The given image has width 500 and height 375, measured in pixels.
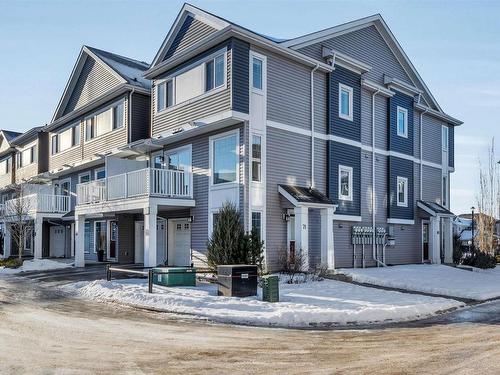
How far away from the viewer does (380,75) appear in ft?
86.7

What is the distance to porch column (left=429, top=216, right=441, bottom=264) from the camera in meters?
27.5

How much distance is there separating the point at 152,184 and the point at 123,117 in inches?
281

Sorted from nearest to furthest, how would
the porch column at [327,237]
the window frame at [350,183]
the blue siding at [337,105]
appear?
1. the porch column at [327,237]
2. the blue siding at [337,105]
3. the window frame at [350,183]

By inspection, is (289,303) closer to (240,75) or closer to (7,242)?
(240,75)

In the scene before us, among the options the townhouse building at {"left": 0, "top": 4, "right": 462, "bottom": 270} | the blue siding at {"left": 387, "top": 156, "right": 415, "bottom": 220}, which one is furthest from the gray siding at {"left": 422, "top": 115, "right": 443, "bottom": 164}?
the blue siding at {"left": 387, "top": 156, "right": 415, "bottom": 220}

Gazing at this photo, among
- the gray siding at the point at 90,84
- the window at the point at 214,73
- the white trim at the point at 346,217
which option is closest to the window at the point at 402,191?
the white trim at the point at 346,217

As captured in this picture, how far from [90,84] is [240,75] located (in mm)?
14379

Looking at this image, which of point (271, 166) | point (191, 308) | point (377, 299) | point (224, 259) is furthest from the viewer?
point (271, 166)

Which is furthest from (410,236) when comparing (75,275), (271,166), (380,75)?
(75,275)

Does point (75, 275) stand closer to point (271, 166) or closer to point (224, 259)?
point (224, 259)

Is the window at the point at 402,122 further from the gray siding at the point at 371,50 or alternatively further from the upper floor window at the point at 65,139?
the upper floor window at the point at 65,139

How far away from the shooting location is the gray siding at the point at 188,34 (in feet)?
69.7

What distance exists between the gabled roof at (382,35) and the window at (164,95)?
5335 mm

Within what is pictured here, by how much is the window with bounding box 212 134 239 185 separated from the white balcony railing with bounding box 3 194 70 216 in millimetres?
13579
